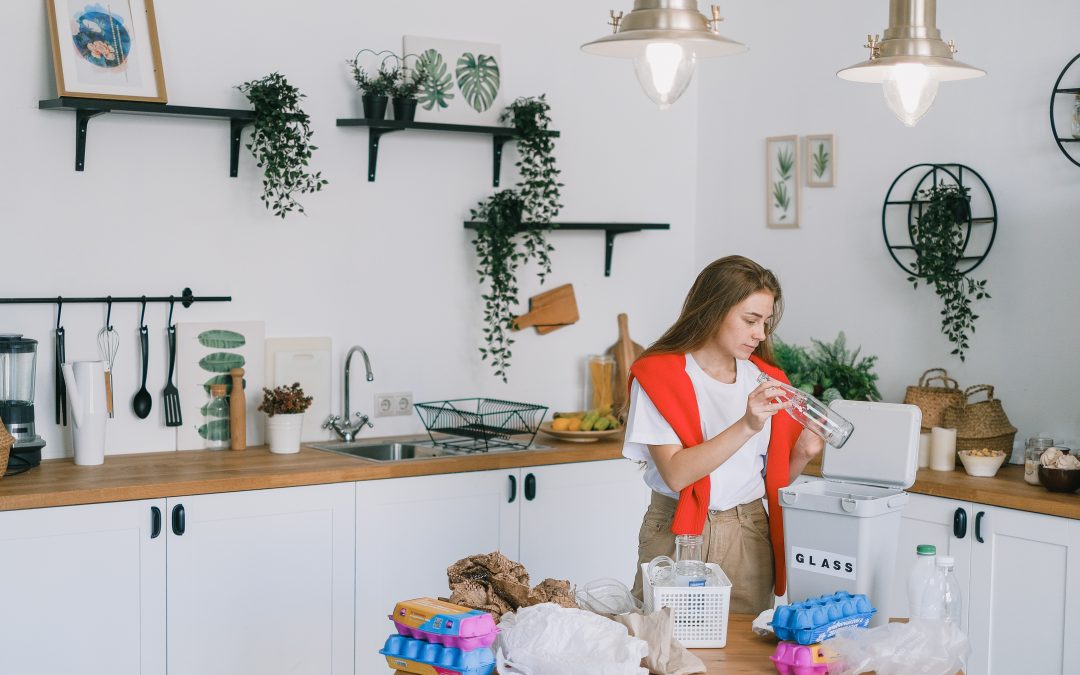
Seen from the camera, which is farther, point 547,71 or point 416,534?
point 547,71

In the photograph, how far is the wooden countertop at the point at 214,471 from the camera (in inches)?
124

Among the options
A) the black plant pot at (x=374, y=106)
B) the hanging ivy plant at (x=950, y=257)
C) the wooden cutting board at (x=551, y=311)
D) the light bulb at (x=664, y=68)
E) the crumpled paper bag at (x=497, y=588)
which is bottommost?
the crumpled paper bag at (x=497, y=588)

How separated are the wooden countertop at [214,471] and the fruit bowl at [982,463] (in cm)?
122

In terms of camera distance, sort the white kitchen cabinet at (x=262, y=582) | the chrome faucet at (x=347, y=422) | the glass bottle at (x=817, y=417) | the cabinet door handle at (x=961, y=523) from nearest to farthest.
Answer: the glass bottle at (x=817, y=417) < the white kitchen cabinet at (x=262, y=582) < the cabinet door handle at (x=961, y=523) < the chrome faucet at (x=347, y=422)

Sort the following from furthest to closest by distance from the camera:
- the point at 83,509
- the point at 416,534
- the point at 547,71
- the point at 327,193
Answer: the point at 547,71
the point at 327,193
the point at 416,534
the point at 83,509

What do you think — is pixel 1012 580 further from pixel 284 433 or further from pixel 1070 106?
pixel 284 433

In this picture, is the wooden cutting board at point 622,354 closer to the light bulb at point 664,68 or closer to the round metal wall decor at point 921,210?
the round metal wall decor at point 921,210

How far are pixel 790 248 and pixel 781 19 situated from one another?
96cm

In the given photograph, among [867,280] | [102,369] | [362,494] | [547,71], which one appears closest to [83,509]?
[102,369]

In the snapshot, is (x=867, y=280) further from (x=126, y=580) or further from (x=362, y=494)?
(x=126, y=580)

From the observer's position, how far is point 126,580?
3.22m

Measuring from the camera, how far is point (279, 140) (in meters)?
3.81

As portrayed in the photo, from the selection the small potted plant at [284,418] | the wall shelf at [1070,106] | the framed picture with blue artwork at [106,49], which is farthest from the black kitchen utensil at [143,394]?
the wall shelf at [1070,106]

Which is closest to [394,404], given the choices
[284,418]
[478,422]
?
[478,422]
